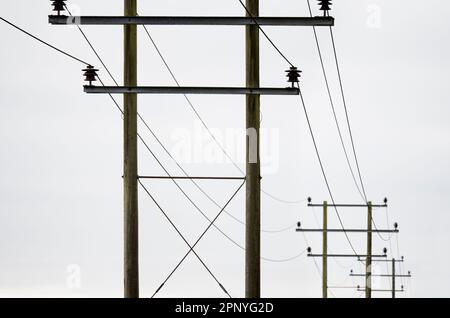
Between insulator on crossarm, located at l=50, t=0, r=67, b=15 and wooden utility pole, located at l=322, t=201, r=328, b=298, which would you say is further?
wooden utility pole, located at l=322, t=201, r=328, b=298

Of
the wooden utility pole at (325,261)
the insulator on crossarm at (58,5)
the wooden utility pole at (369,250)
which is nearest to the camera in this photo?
the insulator on crossarm at (58,5)

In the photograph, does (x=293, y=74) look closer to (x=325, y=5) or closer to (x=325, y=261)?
(x=325, y=5)

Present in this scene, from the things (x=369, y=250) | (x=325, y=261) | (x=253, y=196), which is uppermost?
(x=253, y=196)

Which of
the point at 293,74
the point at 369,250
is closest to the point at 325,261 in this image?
the point at 369,250

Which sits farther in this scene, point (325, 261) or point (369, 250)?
point (369, 250)

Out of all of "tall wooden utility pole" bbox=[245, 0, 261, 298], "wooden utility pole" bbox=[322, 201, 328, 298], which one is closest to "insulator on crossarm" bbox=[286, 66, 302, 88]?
"tall wooden utility pole" bbox=[245, 0, 261, 298]

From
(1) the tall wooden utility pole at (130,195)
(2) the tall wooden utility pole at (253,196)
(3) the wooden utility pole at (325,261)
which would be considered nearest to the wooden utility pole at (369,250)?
(3) the wooden utility pole at (325,261)

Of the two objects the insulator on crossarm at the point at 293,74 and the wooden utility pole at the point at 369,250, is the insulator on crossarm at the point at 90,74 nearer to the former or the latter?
the insulator on crossarm at the point at 293,74

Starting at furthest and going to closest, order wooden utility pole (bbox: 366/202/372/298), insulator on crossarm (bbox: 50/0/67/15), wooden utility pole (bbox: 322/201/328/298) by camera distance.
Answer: wooden utility pole (bbox: 366/202/372/298) → wooden utility pole (bbox: 322/201/328/298) → insulator on crossarm (bbox: 50/0/67/15)

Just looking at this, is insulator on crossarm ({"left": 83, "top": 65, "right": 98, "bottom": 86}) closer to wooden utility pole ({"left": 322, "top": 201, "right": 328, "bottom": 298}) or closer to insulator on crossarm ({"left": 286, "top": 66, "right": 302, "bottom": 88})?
insulator on crossarm ({"left": 286, "top": 66, "right": 302, "bottom": 88})

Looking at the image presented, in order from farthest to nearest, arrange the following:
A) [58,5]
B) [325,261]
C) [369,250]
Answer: [369,250] → [325,261] → [58,5]
